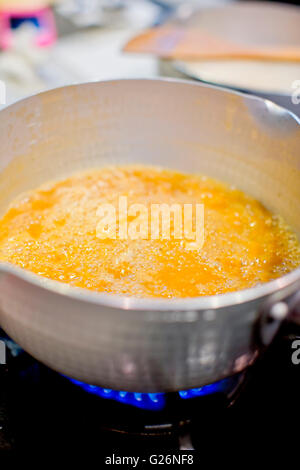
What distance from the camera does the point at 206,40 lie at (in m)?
1.28

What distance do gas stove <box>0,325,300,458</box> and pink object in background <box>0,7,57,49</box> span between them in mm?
1099

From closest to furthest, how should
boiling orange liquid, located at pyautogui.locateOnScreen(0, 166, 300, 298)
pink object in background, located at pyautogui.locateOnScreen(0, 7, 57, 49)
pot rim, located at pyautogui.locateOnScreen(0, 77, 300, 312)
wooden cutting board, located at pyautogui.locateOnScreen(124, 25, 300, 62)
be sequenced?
pot rim, located at pyautogui.locateOnScreen(0, 77, 300, 312) → boiling orange liquid, located at pyautogui.locateOnScreen(0, 166, 300, 298) → wooden cutting board, located at pyautogui.locateOnScreen(124, 25, 300, 62) → pink object in background, located at pyautogui.locateOnScreen(0, 7, 57, 49)

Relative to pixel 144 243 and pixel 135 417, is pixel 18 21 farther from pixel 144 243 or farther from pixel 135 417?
pixel 135 417

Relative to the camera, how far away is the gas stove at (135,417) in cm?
61

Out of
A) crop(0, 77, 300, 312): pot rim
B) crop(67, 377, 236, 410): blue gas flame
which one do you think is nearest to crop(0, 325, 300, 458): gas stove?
crop(67, 377, 236, 410): blue gas flame

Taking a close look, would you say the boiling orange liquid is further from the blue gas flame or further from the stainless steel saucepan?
the blue gas flame

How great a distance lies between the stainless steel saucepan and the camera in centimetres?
43

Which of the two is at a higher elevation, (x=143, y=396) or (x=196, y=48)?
(x=196, y=48)

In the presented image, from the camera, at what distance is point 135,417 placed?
63cm

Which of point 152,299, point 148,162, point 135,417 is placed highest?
point 148,162

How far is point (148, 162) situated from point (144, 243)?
277 mm

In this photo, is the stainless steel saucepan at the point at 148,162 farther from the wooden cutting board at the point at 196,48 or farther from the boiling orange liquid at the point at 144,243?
the wooden cutting board at the point at 196,48

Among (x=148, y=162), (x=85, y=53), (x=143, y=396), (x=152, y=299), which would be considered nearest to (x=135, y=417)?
(x=143, y=396)

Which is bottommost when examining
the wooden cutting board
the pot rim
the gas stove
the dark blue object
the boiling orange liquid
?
the gas stove
